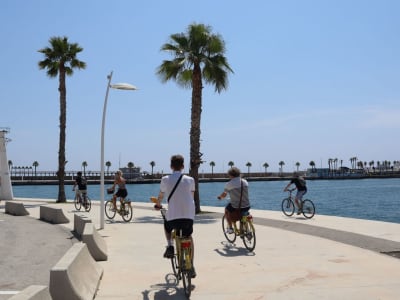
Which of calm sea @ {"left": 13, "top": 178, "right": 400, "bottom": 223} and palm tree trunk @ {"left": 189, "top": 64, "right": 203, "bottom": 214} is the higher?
palm tree trunk @ {"left": 189, "top": 64, "right": 203, "bottom": 214}

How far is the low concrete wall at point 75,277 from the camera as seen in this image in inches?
221

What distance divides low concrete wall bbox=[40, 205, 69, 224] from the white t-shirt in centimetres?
1244

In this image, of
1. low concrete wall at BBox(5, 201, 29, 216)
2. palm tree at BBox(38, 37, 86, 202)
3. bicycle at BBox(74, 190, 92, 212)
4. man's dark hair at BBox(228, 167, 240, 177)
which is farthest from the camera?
palm tree at BBox(38, 37, 86, 202)

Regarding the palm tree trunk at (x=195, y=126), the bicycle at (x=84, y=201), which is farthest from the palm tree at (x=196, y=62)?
the bicycle at (x=84, y=201)

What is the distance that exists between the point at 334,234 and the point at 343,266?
4733 mm

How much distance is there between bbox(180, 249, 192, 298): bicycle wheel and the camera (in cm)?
664

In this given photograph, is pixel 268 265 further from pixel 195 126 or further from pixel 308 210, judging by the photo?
pixel 195 126

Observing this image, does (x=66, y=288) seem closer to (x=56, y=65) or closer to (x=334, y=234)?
(x=334, y=234)

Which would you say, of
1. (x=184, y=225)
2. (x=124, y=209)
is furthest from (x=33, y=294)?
(x=124, y=209)

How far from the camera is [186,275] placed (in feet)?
22.2

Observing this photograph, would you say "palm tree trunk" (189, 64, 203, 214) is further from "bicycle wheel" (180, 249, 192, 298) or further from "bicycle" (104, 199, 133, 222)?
"bicycle wheel" (180, 249, 192, 298)

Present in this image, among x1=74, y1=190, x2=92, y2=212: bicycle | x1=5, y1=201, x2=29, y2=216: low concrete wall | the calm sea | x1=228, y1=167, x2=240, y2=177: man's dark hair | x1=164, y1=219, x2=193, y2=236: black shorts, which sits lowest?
the calm sea

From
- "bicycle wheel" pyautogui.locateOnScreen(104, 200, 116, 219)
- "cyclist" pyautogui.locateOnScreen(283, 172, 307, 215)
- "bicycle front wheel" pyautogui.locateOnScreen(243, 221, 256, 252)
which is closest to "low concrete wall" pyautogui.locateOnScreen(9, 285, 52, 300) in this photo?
"bicycle front wheel" pyautogui.locateOnScreen(243, 221, 256, 252)

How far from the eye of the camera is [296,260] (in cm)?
940
